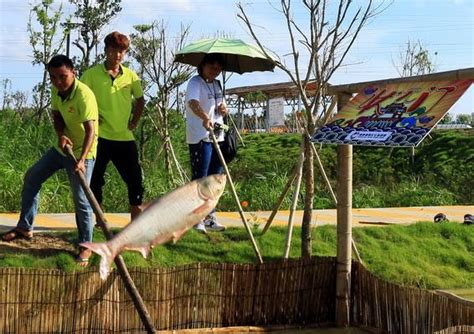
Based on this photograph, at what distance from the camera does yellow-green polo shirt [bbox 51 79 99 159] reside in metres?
5.73

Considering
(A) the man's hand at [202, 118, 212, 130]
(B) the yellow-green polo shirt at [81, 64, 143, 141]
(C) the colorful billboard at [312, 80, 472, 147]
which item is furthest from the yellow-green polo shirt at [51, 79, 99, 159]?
(C) the colorful billboard at [312, 80, 472, 147]

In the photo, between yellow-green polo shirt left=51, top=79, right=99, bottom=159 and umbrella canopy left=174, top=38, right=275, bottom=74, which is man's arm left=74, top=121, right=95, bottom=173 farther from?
umbrella canopy left=174, top=38, right=275, bottom=74

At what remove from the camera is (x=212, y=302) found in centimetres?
592

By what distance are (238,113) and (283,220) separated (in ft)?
89.0

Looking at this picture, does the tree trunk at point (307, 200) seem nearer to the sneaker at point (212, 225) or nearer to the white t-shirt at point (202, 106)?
the white t-shirt at point (202, 106)

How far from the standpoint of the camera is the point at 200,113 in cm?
668

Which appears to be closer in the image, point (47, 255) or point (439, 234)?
point (47, 255)

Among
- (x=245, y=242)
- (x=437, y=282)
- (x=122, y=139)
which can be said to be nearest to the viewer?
(x=122, y=139)

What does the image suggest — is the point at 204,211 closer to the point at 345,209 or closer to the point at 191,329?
the point at 191,329

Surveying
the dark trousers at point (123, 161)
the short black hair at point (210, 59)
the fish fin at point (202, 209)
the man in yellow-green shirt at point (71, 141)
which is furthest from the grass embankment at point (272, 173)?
the fish fin at point (202, 209)

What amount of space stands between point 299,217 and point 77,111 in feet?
14.9

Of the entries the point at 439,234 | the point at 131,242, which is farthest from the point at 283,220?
the point at 131,242

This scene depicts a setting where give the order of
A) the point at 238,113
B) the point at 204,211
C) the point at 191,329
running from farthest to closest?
the point at 238,113
the point at 191,329
the point at 204,211

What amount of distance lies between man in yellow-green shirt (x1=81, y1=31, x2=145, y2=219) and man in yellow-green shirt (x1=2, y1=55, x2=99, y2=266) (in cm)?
54
